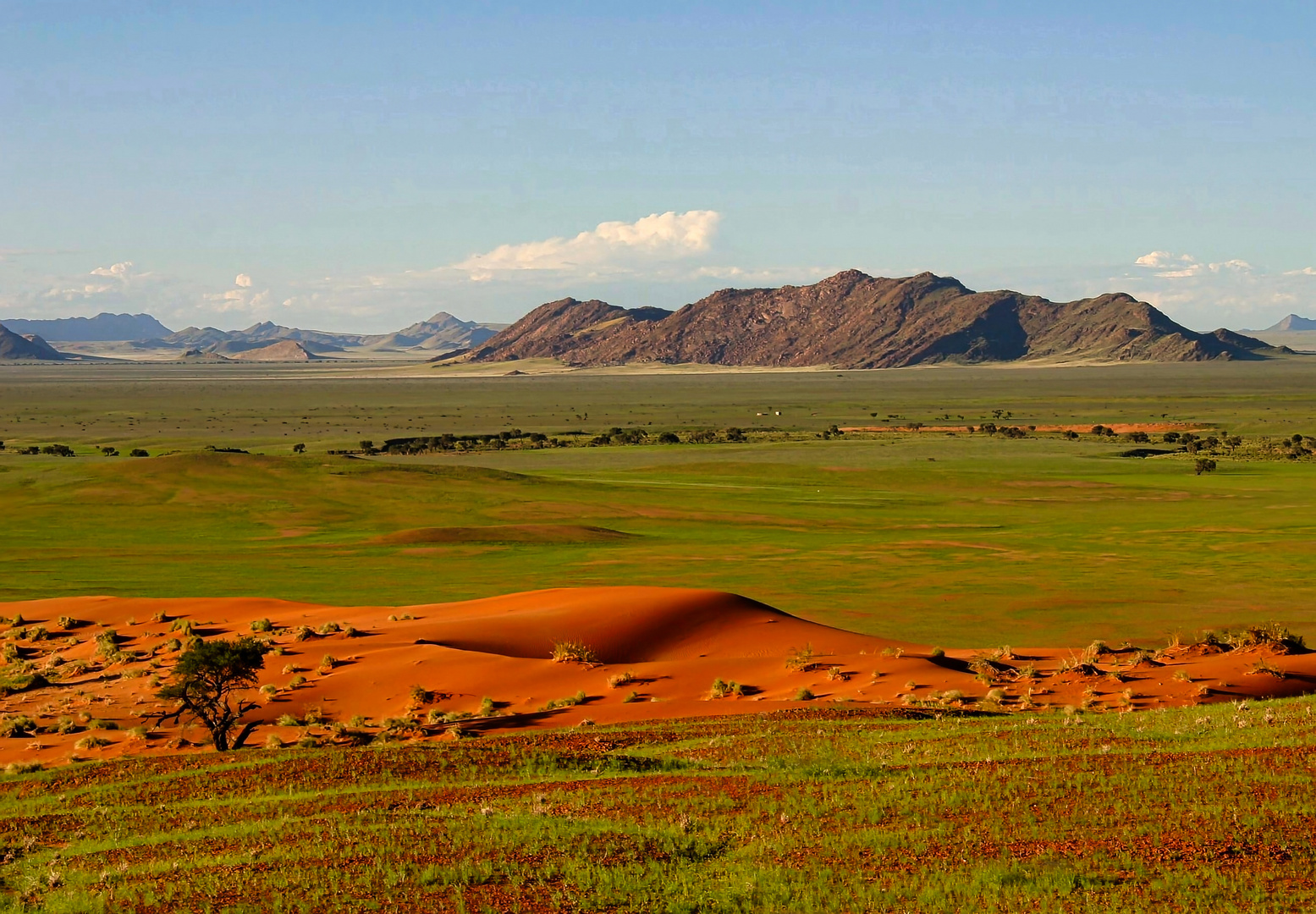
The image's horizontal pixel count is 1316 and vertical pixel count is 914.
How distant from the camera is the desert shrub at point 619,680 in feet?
92.4

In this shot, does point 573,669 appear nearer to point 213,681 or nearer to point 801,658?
point 801,658

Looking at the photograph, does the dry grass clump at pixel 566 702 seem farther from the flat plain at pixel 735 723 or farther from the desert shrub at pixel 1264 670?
the desert shrub at pixel 1264 670

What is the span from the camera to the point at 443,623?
3416cm

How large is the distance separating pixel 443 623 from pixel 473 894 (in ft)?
72.8

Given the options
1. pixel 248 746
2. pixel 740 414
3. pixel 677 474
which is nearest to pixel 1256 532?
pixel 677 474

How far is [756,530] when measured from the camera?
63469 mm

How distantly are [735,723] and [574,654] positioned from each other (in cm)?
848

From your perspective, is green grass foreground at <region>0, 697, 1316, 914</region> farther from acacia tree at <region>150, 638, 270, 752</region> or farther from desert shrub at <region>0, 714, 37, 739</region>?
desert shrub at <region>0, 714, 37, 739</region>

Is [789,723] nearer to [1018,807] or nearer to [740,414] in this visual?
[1018,807]

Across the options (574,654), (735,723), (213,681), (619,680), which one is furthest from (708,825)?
(574,654)

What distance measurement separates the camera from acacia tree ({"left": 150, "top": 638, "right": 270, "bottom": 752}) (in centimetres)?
2405

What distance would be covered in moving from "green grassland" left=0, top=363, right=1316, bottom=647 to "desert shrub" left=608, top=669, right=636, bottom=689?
12177 millimetres

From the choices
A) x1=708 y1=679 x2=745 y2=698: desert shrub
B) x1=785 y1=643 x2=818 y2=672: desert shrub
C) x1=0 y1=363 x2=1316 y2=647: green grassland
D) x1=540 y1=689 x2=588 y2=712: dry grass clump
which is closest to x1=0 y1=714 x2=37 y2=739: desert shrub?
x1=540 y1=689 x2=588 y2=712: dry grass clump

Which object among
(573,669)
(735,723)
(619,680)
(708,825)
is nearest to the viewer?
(708,825)
